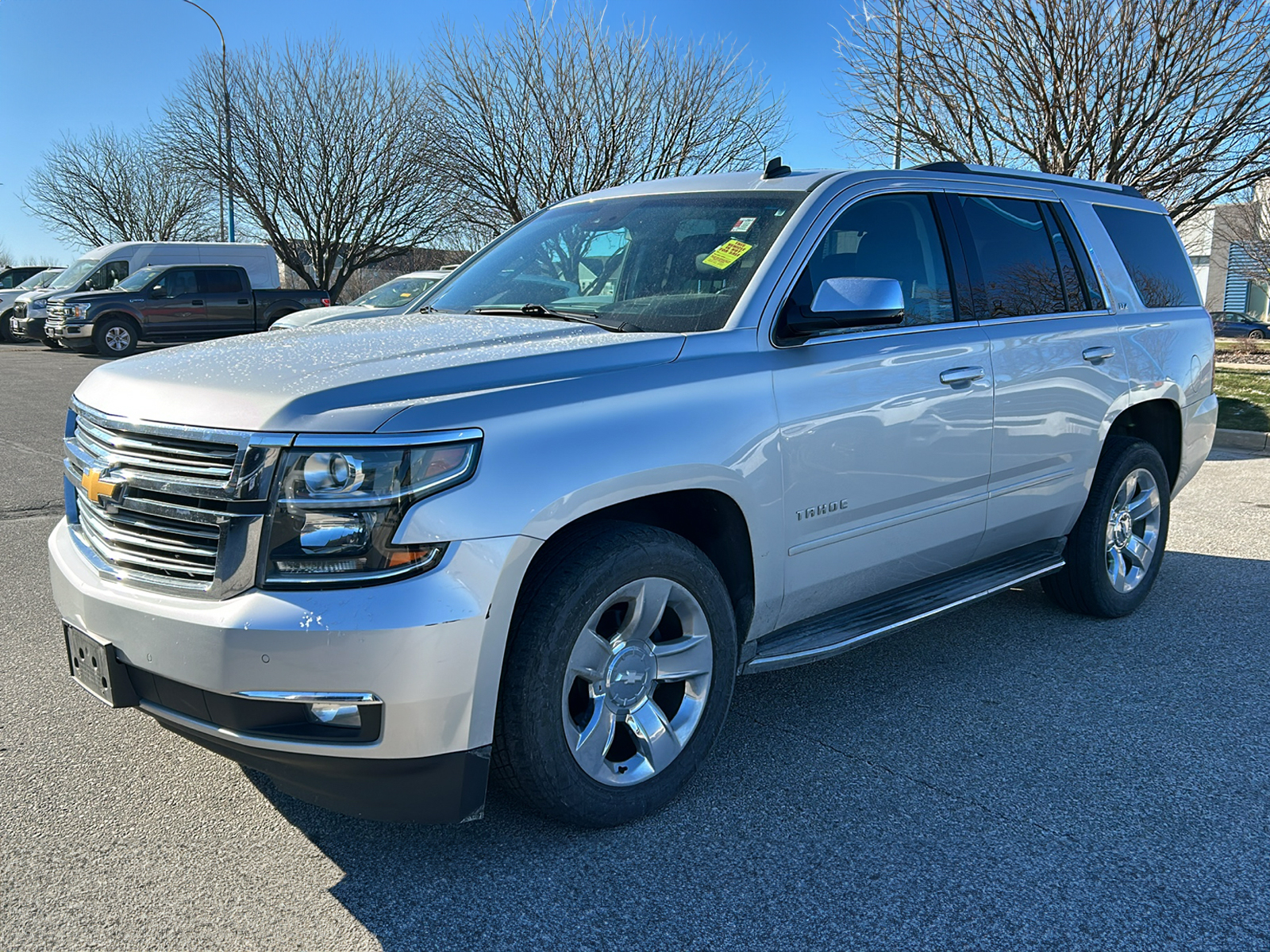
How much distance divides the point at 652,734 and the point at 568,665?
16.5 inches

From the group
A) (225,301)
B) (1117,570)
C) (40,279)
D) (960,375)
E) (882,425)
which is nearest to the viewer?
(882,425)

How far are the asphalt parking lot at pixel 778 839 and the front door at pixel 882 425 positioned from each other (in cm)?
55

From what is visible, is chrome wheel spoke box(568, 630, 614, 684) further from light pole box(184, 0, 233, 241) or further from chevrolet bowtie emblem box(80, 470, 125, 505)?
light pole box(184, 0, 233, 241)

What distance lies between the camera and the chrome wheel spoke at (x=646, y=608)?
2924 millimetres

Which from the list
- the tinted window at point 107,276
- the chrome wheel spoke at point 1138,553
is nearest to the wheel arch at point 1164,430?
the chrome wheel spoke at point 1138,553

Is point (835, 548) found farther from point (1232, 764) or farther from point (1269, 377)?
point (1269, 377)

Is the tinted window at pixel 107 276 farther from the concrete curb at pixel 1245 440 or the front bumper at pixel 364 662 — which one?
the front bumper at pixel 364 662

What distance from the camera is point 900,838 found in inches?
115

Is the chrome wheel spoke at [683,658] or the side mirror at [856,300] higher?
the side mirror at [856,300]

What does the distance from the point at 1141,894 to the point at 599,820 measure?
4.51ft

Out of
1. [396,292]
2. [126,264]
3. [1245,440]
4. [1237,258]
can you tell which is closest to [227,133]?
[126,264]

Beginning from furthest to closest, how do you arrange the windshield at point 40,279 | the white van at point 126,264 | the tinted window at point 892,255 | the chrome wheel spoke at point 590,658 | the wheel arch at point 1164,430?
the windshield at point 40,279
the white van at point 126,264
the wheel arch at point 1164,430
the tinted window at point 892,255
the chrome wheel spoke at point 590,658

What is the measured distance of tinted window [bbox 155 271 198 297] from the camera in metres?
22.0

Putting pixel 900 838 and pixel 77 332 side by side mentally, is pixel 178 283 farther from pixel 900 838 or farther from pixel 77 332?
pixel 900 838
